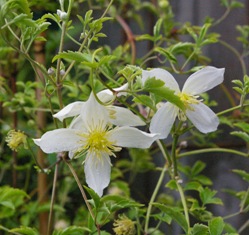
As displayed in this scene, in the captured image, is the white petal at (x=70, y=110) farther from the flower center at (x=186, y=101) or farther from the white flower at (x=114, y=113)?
the flower center at (x=186, y=101)

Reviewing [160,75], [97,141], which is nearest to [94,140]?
[97,141]

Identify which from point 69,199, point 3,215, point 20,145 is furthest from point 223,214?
point 20,145

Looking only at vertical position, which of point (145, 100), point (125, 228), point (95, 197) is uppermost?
point (145, 100)

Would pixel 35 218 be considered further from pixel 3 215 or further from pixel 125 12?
pixel 125 12

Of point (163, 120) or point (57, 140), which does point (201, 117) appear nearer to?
point (163, 120)

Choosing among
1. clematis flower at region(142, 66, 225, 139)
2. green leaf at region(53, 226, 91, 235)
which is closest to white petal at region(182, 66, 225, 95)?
clematis flower at region(142, 66, 225, 139)

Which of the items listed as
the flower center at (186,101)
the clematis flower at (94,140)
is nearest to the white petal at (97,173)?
the clematis flower at (94,140)
